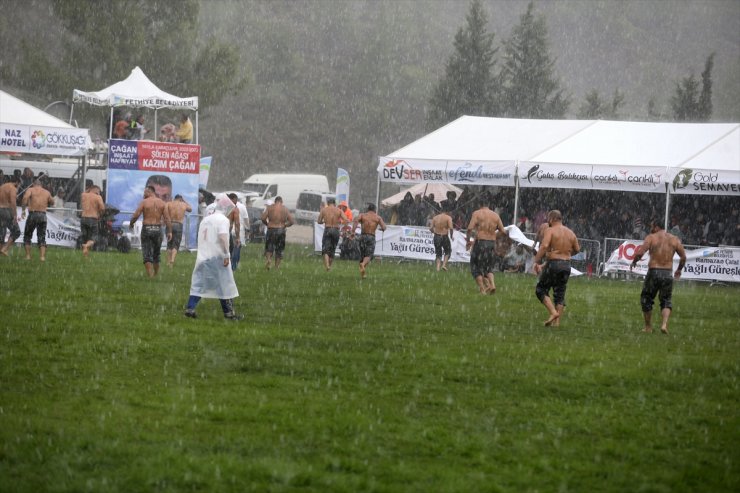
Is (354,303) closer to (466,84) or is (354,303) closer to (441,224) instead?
(441,224)

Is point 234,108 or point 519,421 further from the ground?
point 234,108

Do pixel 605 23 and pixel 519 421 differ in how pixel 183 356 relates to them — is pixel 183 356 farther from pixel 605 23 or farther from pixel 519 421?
pixel 605 23

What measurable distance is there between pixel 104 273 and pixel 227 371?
1026 cm

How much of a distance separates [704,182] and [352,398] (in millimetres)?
18346

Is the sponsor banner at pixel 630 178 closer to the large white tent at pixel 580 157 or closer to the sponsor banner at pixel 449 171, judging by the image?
the large white tent at pixel 580 157

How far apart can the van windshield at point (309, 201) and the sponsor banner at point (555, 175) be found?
23.1 metres

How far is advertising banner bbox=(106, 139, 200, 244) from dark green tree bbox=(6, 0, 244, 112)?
24.0 meters

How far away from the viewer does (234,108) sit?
242 ft

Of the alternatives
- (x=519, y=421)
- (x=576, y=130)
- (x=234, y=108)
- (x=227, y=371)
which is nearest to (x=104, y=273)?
(x=227, y=371)

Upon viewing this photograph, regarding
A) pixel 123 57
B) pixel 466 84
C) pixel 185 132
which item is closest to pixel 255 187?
pixel 123 57

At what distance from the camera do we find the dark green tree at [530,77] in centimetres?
6650

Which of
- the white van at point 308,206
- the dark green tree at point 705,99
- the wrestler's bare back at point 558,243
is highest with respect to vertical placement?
the dark green tree at point 705,99

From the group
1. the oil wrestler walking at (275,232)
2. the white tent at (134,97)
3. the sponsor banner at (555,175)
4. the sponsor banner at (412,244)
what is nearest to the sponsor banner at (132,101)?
the white tent at (134,97)

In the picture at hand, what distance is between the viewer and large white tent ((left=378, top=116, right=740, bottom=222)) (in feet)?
83.5
